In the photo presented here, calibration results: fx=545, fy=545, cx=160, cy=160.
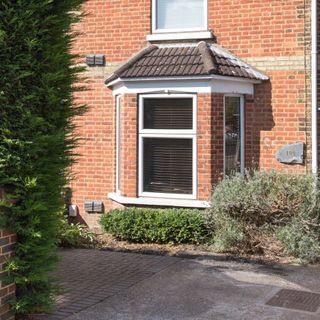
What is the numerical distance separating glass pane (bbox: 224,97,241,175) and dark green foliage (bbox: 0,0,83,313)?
4.88m

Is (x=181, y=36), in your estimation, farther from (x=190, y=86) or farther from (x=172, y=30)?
(x=190, y=86)

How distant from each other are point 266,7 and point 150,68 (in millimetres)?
2291

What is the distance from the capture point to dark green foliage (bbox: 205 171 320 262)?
7.86 m

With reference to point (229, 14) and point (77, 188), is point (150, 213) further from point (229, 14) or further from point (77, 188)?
point (229, 14)

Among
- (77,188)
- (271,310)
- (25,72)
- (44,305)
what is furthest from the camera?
(77,188)

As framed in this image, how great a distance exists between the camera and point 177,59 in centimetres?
949

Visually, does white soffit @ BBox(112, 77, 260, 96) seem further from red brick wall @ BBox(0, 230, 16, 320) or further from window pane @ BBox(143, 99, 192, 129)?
red brick wall @ BBox(0, 230, 16, 320)

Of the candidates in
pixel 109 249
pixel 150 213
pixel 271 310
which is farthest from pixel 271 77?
pixel 271 310

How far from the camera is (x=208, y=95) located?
9.11 meters

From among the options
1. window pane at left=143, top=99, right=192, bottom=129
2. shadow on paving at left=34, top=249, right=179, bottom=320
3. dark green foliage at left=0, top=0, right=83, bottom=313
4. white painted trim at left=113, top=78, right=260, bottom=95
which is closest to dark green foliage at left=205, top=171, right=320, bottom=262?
shadow on paving at left=34, top=249, right=179, bottom=320

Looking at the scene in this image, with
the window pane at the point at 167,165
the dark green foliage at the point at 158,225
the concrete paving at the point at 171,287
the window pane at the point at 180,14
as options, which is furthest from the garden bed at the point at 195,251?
the window pane at the point at 180,14

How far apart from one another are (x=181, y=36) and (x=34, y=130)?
5.68m

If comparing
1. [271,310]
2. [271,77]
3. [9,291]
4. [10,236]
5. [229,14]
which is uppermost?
[229,14]

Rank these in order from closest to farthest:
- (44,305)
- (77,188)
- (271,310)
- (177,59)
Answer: (44,305)
(271,310)
(177,59)
(77,188)
